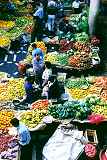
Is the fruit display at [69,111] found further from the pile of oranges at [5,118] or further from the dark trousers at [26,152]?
the dark trousers at [26,152]

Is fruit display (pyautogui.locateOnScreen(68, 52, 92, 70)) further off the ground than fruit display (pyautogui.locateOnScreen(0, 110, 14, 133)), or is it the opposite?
fruit display (pyautogui.locateOnScreen(68, 52, 92, 70))

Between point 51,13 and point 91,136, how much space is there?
27.8ft

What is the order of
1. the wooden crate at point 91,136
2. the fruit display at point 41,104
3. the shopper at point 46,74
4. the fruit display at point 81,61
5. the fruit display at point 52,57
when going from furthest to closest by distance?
the fruit display at point 52,57 < the fruit display at point 81,61 < the shopper at point 46,74 < the fruit display at point 41,104 < the wooden crate at point 91,136

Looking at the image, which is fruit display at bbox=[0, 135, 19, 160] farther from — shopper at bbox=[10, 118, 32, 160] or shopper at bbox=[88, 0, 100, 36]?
shopper at bbox=[88, 0, 100, 36]

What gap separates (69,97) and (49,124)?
5.96 ft

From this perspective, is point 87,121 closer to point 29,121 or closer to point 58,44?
point 29,121

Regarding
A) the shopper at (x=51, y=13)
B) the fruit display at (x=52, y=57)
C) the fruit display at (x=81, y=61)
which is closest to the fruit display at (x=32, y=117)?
the fruit display at (x=81, y=61)

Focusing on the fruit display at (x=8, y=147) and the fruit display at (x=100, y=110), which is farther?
the fruit display at (x=100, y=110)

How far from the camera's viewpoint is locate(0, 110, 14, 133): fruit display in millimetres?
14312

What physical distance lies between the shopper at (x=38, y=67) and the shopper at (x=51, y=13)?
14.6ft

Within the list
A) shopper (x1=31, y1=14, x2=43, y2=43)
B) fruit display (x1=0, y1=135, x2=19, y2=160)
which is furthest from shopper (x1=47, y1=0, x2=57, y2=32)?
fruit display (x1=0, y1=135, x2=19, y2=160)

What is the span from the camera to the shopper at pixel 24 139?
41.7 ft

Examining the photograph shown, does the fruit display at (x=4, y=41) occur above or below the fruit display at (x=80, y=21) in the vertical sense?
below

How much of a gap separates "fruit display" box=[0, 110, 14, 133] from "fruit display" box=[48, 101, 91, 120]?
1.15 metres
